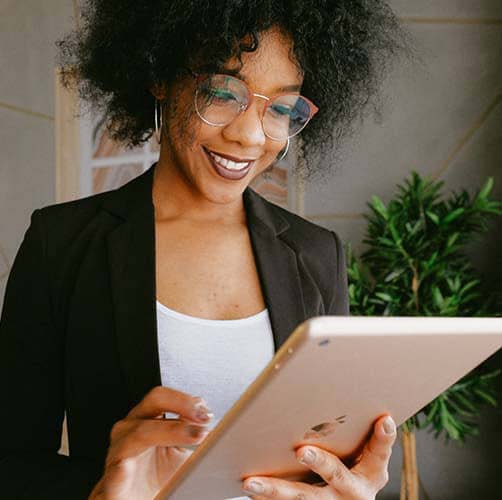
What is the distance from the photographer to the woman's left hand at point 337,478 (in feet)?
3.76

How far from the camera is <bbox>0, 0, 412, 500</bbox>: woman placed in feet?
4.59

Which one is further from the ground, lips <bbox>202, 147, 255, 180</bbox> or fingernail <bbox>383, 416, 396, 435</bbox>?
lips <bbox>202, 147, 255, 180</bbox>

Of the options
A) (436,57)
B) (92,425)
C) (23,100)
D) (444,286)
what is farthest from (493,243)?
(92,425)

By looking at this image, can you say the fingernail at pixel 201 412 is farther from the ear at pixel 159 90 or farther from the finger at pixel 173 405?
the ear at pixel 159 90

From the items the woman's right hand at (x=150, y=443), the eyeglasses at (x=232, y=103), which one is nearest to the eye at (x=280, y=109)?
the eyeglasses at (x=232, y=103)

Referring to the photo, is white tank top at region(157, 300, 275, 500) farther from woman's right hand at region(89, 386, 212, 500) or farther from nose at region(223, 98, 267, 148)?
nose at region(223, 98, 267, 148)

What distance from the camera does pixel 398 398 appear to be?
1125mm

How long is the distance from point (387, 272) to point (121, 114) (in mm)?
2439

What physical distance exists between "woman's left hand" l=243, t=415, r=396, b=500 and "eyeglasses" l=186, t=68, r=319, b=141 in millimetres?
527

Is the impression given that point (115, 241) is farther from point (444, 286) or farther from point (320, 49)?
point (444, 286)

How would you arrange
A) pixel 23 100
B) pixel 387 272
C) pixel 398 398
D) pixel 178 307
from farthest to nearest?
pixel 23 100, pixel 387 272, pixel 178 307, pixel 398 398

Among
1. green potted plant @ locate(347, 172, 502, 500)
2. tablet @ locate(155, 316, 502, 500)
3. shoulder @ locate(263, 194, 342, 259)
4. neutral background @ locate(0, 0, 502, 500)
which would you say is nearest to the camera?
tablet @ locate(155, 316, 502, 500)

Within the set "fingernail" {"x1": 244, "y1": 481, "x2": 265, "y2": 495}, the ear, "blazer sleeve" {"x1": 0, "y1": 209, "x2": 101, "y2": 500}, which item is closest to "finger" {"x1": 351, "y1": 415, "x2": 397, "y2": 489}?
"fingernail" {"x1": 244, "y1": 481, "x2": 265, "y2": 495}

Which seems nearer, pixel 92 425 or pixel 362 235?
pixel 92 425
